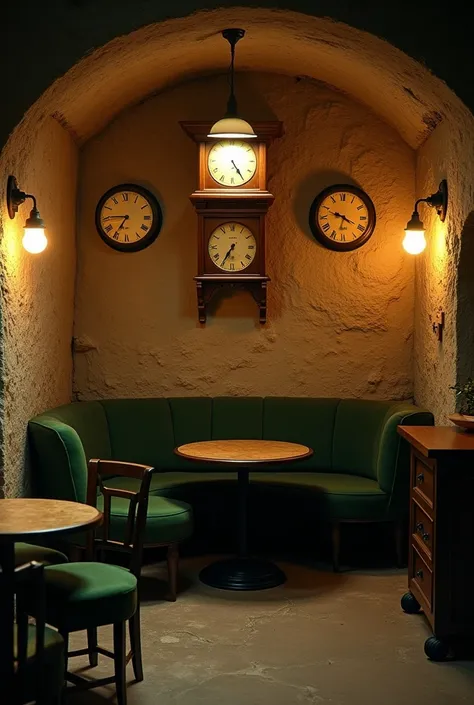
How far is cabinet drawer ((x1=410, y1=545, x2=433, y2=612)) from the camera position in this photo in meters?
4.47

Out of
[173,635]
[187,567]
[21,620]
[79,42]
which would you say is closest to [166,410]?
[187,567]

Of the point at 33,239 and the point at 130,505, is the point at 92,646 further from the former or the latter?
the point at 33,239

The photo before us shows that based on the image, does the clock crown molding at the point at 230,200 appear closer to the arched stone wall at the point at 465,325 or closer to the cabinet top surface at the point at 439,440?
the arched stone wall at the point at 465,325

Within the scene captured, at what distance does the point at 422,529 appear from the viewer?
4715 millimetres

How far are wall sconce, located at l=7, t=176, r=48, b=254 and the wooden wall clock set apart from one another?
1.49 metres

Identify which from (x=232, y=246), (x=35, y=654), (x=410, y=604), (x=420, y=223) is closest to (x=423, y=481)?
(x=410, y=604)

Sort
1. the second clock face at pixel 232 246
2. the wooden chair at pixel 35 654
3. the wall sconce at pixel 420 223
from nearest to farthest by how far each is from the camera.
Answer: the wooden chair at pixel 35 654
the wall sconce at pixel 420 223
the second clock face at pixel 232 246

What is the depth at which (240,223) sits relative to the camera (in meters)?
6.49

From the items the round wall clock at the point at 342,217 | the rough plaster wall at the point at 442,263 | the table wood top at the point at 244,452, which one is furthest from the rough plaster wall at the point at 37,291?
the rough plaster wall at the point at 442,263

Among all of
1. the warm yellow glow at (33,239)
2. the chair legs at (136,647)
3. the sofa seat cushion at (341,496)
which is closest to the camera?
the chair legs at (136,647)

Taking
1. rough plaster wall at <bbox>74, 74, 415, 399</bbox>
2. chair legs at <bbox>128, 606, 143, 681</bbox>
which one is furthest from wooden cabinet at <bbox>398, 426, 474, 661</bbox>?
rough plaster wall at <bbox>74, 74, 415, 399</bbox>

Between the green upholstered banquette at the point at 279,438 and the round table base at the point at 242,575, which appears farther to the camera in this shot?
the green upholstered banquette at the point at 279,438

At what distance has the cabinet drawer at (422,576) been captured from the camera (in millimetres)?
4473

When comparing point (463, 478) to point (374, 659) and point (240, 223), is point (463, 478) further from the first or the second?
point (240, 223)
